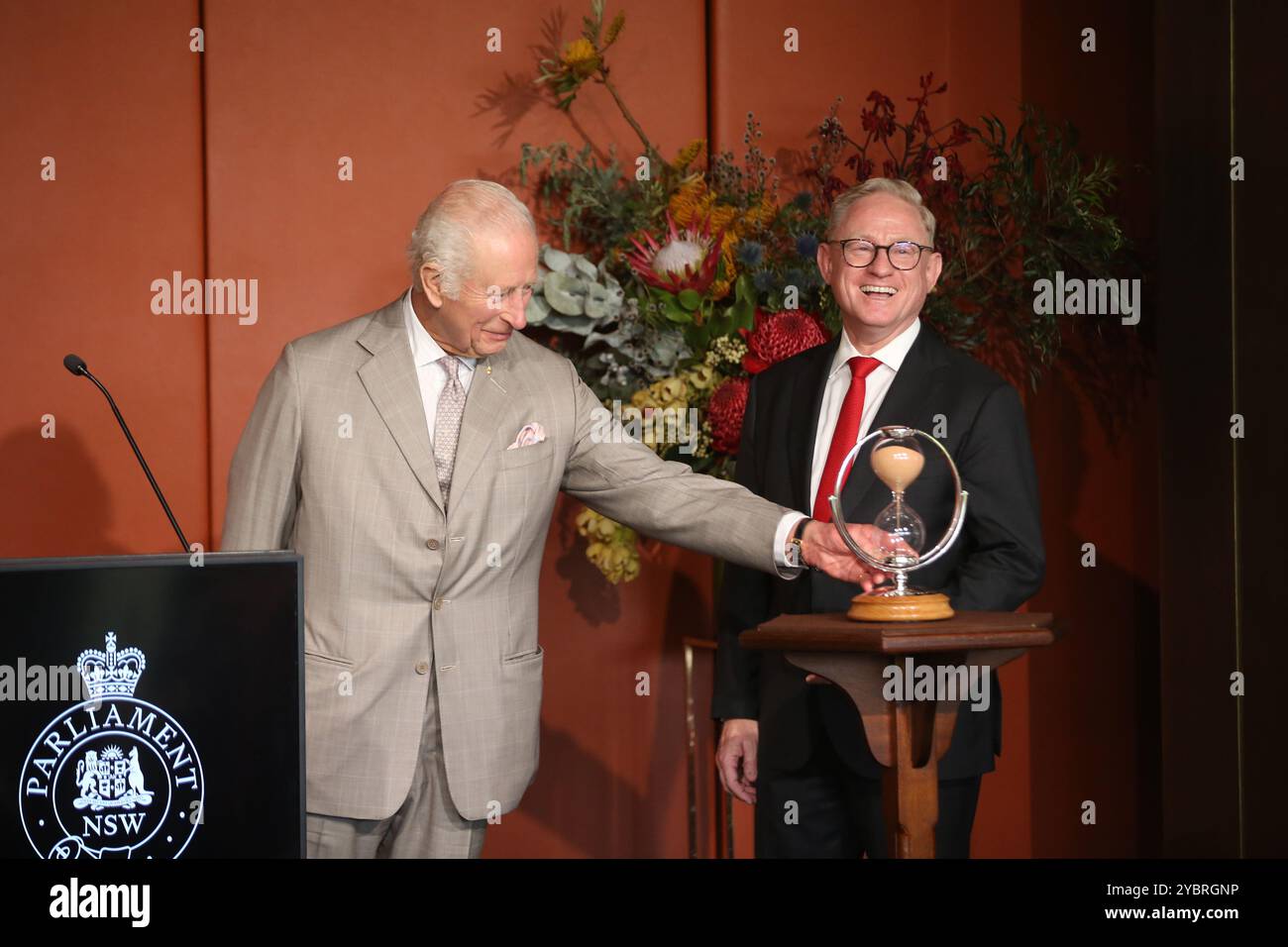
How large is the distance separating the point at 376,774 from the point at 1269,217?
2.02 metres

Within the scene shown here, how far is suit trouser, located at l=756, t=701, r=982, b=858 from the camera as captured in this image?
2.44 metres

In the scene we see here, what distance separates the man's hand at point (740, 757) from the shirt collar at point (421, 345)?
85cm

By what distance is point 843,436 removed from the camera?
257 cm

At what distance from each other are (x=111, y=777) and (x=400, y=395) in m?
0.91

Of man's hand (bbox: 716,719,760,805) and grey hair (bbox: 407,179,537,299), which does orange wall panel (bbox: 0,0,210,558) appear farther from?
man's hand (bbox: 716,719,760,805)

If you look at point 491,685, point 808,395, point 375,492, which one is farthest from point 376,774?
point 808,395

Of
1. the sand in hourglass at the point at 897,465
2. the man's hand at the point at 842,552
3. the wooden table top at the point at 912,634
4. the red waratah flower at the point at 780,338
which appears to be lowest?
the wooden table top at the point at 912,634

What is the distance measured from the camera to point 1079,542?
11.7 ft

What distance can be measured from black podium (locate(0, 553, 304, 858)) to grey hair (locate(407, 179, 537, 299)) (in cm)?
78

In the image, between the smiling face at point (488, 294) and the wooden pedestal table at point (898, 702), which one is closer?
the wooden pedestal table at point (898, 702)

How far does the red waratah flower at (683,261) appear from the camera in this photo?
3.30 metres

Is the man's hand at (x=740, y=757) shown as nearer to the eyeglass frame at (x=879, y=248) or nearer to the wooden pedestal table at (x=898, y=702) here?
the wooden pedestal table at (x=898, y=702)

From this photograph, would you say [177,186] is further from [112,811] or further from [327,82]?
[112,811]

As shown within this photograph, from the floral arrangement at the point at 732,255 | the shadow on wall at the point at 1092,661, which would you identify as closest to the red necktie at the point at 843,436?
the floral arrangement at the point at 732,255
